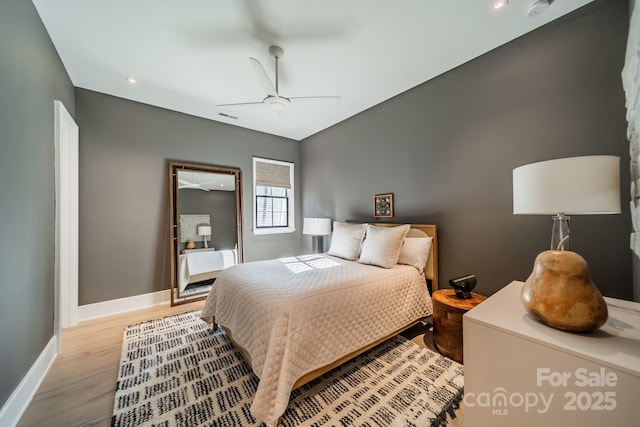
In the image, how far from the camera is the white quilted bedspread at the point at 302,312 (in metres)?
1.38

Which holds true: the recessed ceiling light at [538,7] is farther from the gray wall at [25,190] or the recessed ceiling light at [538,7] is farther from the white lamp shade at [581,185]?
the gray wall at [25,190]

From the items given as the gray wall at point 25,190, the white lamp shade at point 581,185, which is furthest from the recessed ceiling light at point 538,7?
the gray wall at point 25,190

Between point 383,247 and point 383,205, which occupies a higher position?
point 383,205

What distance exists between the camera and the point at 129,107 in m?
3.05

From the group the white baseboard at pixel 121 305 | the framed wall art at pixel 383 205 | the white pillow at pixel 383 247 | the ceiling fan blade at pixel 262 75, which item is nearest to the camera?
the ceiling fan blade at pixel 262 75

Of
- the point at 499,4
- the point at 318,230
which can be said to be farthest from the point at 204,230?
the point at 499,4

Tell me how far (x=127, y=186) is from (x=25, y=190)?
1.57 m

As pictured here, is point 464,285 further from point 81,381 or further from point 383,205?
point 81,381

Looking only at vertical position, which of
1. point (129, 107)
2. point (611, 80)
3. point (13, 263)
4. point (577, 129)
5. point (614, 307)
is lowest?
point (614, 307)

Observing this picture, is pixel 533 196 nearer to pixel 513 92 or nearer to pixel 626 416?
pixel 626 416

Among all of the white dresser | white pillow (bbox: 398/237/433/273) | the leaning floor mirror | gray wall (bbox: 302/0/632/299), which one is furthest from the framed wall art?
the leaning floor mirror

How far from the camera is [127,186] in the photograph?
3051 mm

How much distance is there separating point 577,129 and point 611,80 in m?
0.34

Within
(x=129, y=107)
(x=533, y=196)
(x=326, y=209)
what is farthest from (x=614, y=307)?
(x=129, y=107)
